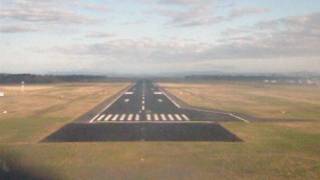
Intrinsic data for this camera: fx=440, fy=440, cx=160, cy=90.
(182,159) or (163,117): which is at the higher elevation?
(163,117)

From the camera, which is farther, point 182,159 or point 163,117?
point 163,117

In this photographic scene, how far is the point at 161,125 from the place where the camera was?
1802 inches

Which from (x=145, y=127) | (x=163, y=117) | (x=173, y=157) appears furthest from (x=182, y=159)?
(x=163, y=117)

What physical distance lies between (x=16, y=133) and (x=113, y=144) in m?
11.1

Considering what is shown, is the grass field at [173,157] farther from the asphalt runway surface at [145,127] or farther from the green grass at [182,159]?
the asphalt runway surface at [145,127]

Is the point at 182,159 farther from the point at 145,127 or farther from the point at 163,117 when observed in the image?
the point at 163,117

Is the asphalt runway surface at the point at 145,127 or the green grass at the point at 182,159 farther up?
the asphalt runway surface at the point at 145,127

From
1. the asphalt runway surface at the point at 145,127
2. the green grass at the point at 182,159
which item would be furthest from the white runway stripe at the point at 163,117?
the green grass at the point at 182,159

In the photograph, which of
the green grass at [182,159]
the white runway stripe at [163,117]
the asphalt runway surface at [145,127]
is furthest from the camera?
the white runway stripe at [163,117]

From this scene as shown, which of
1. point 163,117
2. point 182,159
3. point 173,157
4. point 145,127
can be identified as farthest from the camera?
point 163,117

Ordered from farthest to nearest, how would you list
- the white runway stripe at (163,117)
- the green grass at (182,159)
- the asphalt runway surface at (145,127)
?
the white runway stripe at (163,117) < the asphalt runway surface at (145,127) < the green grass at (182,159)

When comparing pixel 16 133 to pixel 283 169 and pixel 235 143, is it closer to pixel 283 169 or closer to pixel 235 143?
pixel 235 143

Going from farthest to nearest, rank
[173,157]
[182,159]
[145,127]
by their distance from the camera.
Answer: [145,127] → [173,157] → [182,159]

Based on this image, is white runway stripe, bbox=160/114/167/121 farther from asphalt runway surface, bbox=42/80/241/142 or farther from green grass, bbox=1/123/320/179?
green grass, bbox=1/123/320/179
